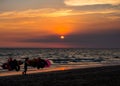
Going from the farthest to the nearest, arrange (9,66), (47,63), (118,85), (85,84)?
1. (47,63)
2. (9,66)
3. (85,84)
4. (118,85)

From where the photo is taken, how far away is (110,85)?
1698 centimetres

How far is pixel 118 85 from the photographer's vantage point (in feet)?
54.9

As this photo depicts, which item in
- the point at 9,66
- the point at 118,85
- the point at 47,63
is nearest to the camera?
the point at 118,85

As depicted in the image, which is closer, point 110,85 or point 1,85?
point 110,85

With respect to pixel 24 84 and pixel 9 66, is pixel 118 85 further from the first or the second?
pixel 9 66

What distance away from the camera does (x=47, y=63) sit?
1030 inches

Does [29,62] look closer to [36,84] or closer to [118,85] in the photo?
[36,84]

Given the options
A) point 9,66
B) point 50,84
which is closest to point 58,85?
point 50,84

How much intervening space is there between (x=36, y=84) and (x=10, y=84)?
1.74 meters

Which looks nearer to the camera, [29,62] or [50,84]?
[50,84]

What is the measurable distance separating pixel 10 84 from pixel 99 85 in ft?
18.8

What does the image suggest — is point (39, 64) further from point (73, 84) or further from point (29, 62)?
point (73, 84)

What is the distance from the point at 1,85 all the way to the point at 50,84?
10.3ft

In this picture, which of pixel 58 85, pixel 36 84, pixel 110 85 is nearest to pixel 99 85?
pixel 110 85
